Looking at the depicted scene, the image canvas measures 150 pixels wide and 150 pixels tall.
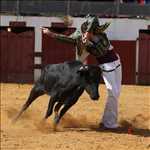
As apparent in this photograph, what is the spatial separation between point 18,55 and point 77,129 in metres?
8.33

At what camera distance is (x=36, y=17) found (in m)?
16.6

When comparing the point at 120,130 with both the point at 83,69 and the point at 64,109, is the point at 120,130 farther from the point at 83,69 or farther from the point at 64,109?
the point at 83,69

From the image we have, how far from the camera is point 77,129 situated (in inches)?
327

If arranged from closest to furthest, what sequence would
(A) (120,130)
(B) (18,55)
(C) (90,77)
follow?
(C) (90,77) < (A) (120,130) < (B) (18,55)

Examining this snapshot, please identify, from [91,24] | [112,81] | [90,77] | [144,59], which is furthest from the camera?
[144,59]

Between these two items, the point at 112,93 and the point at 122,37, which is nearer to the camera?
the point at 112,93

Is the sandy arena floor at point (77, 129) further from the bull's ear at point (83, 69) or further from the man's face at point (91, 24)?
the man's face at point (91, 24)

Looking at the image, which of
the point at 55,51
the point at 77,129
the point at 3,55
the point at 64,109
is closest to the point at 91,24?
the point at 64,109

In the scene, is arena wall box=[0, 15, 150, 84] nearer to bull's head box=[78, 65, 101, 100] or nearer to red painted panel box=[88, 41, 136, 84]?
red painted panel box=[88, 41, 136, 84]

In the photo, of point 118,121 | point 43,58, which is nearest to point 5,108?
point 118,121

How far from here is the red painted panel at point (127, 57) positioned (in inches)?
642

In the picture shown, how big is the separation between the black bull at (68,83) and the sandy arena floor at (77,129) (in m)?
0.34

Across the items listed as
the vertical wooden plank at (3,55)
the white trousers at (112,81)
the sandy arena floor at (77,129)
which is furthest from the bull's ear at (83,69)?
the vertical wooden plank at (3,55)

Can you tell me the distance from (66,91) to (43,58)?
8291 millimetres
